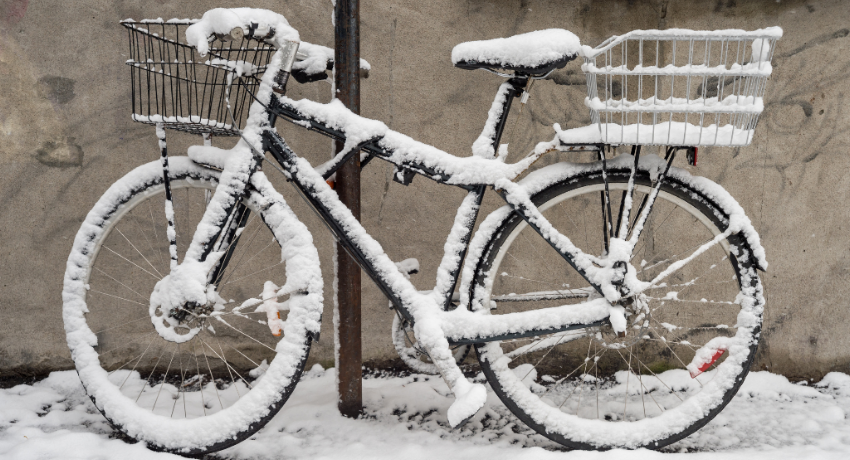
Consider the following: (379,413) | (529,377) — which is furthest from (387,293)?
(529,377)

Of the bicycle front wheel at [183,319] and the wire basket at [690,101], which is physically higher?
the wire basket at [690,101]

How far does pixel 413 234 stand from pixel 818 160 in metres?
1.94

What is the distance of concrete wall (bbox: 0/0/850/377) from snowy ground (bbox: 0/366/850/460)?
261mm

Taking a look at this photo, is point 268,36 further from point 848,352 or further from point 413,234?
point 848,352

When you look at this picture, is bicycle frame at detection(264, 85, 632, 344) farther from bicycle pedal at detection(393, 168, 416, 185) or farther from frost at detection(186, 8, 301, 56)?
frost at detection(186, 8, 301, 56)

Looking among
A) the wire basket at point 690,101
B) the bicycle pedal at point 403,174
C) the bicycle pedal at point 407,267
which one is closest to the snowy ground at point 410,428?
the bicycle pedal at point 407,267

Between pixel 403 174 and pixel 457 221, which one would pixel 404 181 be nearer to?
pixel 403 174

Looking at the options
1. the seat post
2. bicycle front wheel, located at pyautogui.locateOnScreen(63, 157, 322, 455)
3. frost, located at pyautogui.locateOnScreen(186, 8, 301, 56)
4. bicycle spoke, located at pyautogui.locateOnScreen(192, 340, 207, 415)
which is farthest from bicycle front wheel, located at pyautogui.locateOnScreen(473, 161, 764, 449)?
bicycle spoke, located at pyautogui.locateOnScreen(192, 340, 207, 415)

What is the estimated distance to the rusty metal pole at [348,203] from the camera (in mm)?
2029

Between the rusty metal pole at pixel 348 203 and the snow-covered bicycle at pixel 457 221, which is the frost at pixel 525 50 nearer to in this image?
the snow-covered bicycle at pixel 457 221

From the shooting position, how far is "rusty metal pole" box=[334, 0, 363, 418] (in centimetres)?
203

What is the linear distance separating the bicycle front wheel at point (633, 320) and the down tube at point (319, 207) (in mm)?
340

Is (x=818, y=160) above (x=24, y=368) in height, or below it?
above

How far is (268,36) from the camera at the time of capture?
174 cm
